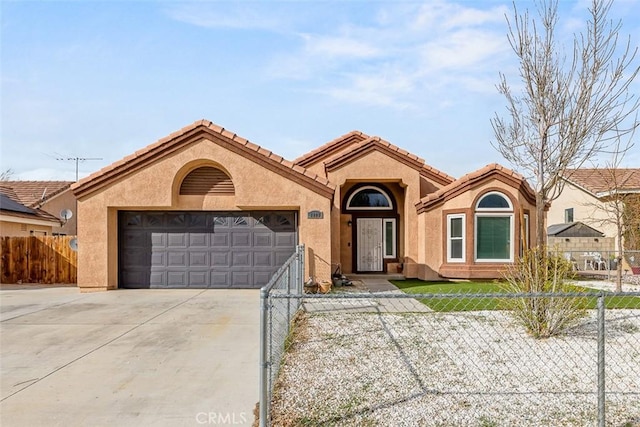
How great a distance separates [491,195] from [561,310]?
8159 mm

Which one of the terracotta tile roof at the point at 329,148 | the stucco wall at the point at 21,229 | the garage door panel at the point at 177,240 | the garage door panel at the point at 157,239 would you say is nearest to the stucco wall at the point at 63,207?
the stucco wall at the point at 21,229

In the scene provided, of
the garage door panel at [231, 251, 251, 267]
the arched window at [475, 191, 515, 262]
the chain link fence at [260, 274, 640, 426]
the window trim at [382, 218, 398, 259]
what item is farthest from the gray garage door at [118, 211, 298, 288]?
the arched window at [475, 191, 515, 262]

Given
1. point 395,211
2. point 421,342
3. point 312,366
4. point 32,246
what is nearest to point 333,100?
point 395,211

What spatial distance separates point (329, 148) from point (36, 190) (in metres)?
20.6

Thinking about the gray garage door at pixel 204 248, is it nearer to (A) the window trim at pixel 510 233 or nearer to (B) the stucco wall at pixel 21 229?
(A) the window trim at pixel 510 233

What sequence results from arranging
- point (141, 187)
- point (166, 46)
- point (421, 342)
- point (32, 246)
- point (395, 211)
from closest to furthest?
point (421, 342), point (166, 46), point (141, 187), point (32, 246), point (395, 211)

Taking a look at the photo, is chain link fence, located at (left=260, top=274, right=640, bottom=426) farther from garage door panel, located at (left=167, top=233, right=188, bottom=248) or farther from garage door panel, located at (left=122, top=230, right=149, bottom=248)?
garage door panel, located at (left=122, top=230, right=149, bottom=248)

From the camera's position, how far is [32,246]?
1680cm

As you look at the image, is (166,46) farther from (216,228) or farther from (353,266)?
(353,266)

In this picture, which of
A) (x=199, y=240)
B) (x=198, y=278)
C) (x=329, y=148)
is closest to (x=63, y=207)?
(x=199, y=240)

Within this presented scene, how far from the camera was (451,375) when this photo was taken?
5.95 meters

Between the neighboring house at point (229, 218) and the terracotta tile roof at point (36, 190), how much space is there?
49.2 ft

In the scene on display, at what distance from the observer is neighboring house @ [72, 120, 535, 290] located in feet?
45.8

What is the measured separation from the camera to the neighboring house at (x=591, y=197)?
21719 millimetres
